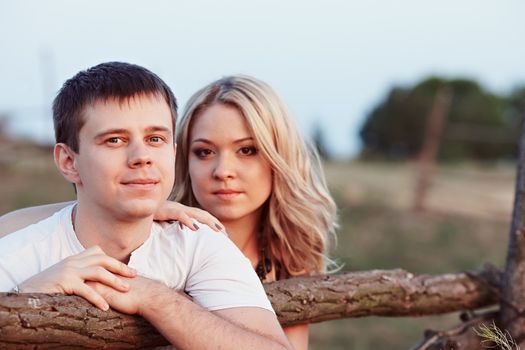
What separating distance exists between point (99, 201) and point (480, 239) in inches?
386

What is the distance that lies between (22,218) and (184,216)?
1.98ft

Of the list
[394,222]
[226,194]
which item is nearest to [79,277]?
[226,194]

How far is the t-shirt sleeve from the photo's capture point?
2.25m

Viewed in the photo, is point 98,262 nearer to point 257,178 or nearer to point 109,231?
point 109,231

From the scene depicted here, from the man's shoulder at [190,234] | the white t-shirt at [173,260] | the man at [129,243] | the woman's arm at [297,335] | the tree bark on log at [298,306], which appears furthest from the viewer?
the woman's arm at [297,335]

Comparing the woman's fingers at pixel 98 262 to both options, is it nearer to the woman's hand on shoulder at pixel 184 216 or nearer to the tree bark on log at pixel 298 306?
the tree bark on log at pixel 298 306

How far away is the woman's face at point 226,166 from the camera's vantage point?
319cm

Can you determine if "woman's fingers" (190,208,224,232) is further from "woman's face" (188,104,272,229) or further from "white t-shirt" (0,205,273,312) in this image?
"woman's face" (188,104,272,229)

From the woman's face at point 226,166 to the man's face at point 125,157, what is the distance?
37.3 inches

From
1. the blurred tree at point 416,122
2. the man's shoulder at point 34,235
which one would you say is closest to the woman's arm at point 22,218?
the man's shoulder at point 34,235

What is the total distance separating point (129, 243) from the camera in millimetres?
2322

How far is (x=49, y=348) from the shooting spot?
211 centimetres

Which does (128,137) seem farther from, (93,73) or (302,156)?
(302,156)

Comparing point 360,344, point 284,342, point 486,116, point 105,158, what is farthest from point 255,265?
point 486,116
